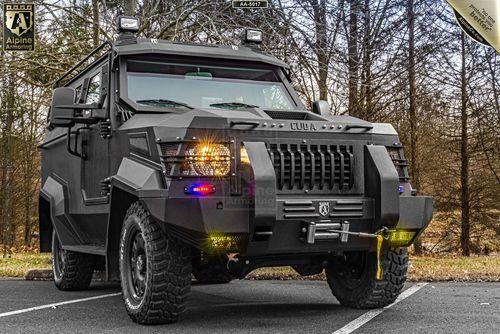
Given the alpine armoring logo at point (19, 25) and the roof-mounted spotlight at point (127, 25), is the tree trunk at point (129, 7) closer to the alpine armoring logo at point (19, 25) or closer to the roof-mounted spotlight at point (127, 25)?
the alpine armoring logo at point (19, 25)

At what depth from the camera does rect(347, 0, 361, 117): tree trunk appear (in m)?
14.4

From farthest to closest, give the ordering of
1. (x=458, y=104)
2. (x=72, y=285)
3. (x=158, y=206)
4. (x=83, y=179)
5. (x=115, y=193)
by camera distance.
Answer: (x=458, y=104) < (x=72, y=285) < (x=83, y=179) < (x=115, y=193) < (x=158, y=206)

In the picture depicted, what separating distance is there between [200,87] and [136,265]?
192 cm

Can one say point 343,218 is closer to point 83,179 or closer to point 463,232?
point 83,179

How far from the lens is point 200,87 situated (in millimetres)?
7324

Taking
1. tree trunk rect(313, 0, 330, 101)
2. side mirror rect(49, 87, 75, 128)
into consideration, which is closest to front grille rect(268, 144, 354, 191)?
side mirror rect(49, 87, 75, 128)

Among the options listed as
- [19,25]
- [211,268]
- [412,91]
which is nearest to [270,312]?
[211,268]

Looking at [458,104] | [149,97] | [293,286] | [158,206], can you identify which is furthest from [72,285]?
[458,104]

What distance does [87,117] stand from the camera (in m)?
7.30

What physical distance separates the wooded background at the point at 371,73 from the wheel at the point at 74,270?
480cm

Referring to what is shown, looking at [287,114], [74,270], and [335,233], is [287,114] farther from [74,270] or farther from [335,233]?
[74,270]

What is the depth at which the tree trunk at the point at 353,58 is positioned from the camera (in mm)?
14422

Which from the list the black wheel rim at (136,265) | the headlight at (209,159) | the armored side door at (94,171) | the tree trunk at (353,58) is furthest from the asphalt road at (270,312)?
the tree trunk at (353,58)

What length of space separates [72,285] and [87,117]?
9.49 feet
